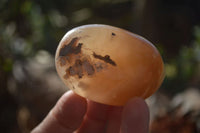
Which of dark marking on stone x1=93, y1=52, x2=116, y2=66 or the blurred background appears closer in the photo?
dark marking on stone x1=93, y1=52, x2=116, y2=66

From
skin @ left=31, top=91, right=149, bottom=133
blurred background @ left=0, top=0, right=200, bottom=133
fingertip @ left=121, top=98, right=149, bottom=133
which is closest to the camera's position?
fingertip @ left=121, top=98, right=149, bottom=133

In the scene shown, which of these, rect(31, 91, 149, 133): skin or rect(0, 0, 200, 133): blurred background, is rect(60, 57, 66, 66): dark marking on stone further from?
rect(0, 0, 200, 133): blurred background

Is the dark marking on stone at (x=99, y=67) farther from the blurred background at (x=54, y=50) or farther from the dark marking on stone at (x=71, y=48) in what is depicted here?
the blurred background at (x=54, y=50)

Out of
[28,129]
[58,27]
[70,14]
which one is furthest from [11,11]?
[28,129]

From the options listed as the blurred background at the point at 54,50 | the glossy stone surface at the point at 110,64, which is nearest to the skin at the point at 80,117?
Result: the glossy stone surface at the point at 110,64

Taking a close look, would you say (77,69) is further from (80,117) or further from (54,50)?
(54,50)

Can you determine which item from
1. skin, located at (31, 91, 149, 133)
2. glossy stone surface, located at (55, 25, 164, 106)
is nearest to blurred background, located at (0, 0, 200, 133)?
skin, located at (31, 91, 149, 133)

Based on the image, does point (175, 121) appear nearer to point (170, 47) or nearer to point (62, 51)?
point (62, 51)
